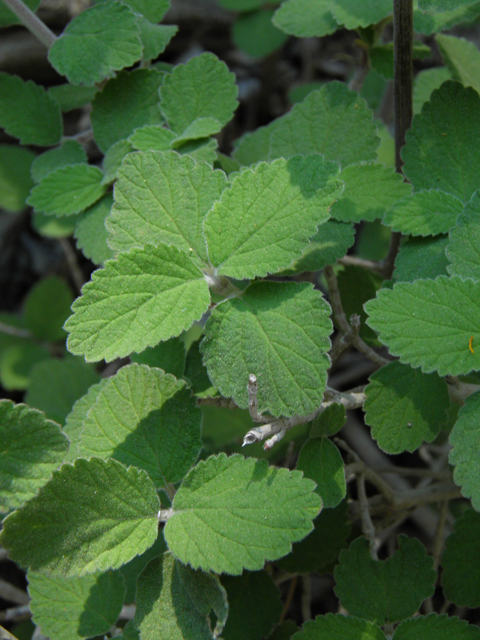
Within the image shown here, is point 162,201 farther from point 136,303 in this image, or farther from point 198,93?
point 198,93

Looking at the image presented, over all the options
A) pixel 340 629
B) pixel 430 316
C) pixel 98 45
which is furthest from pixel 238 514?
pixel 98 45

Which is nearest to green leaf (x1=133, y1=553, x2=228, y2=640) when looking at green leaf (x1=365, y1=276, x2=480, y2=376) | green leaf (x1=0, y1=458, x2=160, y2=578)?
green leaf (x1=0, y1=458, x2=160, y2=578)

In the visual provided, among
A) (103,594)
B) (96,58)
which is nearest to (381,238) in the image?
(96,58)

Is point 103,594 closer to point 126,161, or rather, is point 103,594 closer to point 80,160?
point 126,161

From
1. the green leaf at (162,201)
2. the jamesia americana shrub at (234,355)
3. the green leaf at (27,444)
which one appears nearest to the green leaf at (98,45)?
the jamesia americana shrub at (234,355)

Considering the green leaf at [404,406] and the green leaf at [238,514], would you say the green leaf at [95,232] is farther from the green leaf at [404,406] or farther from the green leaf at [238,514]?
the green leaf at [404,406]

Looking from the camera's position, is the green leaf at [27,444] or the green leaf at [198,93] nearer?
the green leaf at [27,444]
